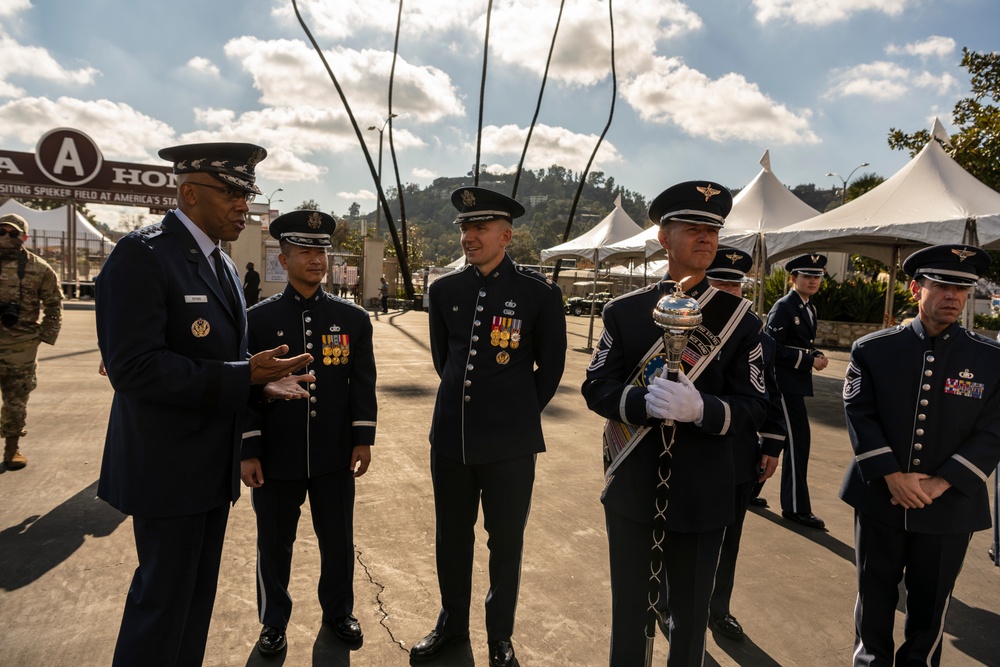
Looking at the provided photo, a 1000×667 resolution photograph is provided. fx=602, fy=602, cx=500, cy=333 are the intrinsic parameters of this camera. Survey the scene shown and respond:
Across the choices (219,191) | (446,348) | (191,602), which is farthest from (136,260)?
(446,348)

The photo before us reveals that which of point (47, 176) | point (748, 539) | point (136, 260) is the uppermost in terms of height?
point (47, 176)

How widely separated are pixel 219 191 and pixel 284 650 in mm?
2146

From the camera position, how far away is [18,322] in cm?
525

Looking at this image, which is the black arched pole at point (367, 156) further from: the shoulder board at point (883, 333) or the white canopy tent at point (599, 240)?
the shoulder board at point (883, 333)

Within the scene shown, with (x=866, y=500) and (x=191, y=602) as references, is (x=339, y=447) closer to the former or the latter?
(x=191, y=602)

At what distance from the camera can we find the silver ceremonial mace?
1.89 m

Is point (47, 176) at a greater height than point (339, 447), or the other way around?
point (47, 176)

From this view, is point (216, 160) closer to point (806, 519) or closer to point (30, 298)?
point (30, 298)

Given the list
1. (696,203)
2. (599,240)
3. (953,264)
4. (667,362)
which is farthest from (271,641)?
(599,240)

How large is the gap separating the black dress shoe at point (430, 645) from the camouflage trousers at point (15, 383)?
4453 mm

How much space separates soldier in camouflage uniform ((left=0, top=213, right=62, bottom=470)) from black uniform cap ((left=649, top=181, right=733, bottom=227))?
5.47 meters

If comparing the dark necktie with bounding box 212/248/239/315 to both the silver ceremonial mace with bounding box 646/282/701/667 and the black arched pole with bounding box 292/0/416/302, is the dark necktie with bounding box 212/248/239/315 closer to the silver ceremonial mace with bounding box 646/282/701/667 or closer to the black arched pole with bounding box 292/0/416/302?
the silver ceremonial mace with bounding box 646/282/701/667

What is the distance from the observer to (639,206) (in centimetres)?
19612

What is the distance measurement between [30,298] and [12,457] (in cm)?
138
